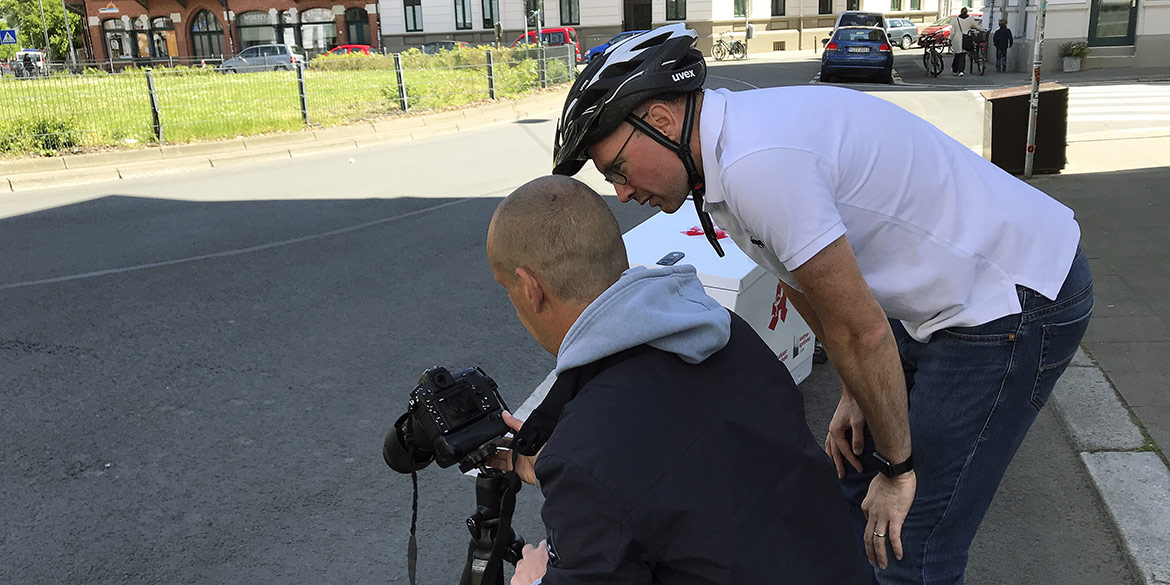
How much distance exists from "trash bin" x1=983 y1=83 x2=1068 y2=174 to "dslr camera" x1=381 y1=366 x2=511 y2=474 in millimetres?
9906

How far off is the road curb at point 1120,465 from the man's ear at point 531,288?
8.33 ft

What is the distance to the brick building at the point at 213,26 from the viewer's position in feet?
163

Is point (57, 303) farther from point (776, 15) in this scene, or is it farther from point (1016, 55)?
point (776, 15)

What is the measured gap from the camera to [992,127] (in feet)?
35.1

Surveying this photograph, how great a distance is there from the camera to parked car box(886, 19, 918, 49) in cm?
4319

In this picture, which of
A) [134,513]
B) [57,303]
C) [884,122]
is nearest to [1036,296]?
[884,122]

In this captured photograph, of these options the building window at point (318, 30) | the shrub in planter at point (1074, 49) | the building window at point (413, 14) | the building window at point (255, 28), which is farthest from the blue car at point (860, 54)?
the building window at point (255, 28)

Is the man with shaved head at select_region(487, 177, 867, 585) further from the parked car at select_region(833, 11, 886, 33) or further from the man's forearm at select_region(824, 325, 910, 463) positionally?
the parked car at select_region(833, 11, 886, 33)

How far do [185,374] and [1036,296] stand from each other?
460 cm

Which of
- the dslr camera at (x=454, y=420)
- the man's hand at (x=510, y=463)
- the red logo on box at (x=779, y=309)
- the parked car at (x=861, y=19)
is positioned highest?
the parked car at (x=861, y=19)

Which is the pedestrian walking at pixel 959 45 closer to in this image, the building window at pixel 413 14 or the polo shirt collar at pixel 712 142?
the polo shirt collar at pixel 712 142

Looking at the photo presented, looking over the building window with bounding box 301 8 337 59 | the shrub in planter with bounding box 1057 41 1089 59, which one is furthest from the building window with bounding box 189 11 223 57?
the shrub in planter with bounding box 1057 41 1089 59

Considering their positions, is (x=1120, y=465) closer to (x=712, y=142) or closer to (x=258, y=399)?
(x=712, y=142)

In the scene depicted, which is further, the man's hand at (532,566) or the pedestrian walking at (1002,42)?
the pedestrian walking at (1002,42)
